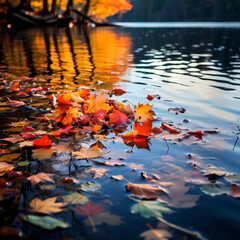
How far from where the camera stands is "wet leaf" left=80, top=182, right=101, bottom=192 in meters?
1.59

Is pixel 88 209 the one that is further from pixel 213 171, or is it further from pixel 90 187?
pixel 213 171

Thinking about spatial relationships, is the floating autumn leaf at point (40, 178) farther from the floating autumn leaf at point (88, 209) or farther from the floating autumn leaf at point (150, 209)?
the floating autumn leaf at point (150, 209)

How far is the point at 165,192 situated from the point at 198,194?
20 cm

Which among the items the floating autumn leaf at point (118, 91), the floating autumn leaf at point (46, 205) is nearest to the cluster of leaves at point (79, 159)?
the floating autumn leaf at point (46, 205)

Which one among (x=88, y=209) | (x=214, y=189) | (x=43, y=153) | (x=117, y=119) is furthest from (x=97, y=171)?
(x=117, y=119)

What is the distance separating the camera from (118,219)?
1.36m

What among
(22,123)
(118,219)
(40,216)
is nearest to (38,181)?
(40,216)

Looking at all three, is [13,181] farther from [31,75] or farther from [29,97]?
[31,75]

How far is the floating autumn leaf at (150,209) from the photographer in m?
1.36

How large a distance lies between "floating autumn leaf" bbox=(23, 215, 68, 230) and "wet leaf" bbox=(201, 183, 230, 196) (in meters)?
0.87

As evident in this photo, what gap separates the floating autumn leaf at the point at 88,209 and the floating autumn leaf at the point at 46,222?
0.11m

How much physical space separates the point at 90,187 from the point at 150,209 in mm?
420

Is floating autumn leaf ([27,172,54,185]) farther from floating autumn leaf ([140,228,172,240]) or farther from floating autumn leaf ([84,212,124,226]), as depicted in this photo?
floating autumn leaf ([140,228,172,240])

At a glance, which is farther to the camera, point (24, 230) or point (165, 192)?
point (165, 192)
